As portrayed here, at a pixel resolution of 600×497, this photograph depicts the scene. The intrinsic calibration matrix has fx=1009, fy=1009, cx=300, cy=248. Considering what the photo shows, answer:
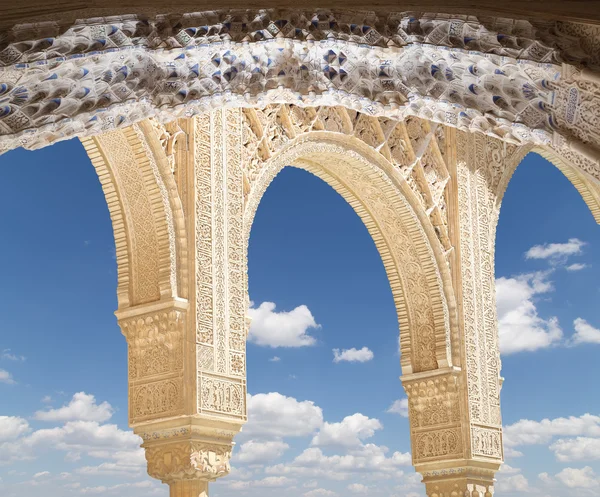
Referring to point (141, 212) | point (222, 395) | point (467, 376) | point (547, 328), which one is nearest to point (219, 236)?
point (141, 212)

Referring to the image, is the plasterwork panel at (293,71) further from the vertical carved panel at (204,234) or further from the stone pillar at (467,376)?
the stone pillar at (467,376)

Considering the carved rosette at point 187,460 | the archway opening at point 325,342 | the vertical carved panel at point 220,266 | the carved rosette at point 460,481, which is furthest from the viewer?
the archway opening at point 325,342

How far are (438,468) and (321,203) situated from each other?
6.09 metres

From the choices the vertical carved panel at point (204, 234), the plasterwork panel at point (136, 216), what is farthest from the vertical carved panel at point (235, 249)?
the plasterwork panel at point (136, 216)

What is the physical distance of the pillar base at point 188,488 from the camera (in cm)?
598

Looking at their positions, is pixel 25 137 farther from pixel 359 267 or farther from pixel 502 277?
pixel 502 277

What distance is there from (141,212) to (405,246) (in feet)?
9.49

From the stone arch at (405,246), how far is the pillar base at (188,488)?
2.91 m

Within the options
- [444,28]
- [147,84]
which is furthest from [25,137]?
[444,28]

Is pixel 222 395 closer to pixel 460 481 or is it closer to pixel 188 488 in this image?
pixel 188 488

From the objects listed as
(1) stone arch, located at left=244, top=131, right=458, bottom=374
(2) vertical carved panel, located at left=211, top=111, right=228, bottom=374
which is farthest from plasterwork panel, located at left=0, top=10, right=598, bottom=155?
(1) stone arch, located at left=244, top=131, right=458, bottom=374

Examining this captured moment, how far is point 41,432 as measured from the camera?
1157cm

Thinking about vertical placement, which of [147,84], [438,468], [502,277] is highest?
[502,277]

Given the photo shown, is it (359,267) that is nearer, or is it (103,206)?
(103,206)
